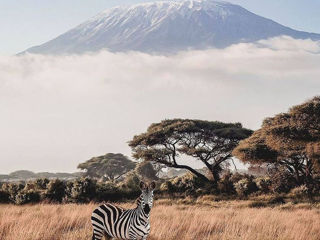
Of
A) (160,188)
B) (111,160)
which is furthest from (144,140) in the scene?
(111,160)

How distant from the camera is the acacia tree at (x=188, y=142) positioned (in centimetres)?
3616

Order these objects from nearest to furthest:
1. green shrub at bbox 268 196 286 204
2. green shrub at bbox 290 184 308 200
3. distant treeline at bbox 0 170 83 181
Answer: green shrub at bbox 268 196 286 204 → green shrub at bbox 290 184 308 200 → distant treeline at bbox 0 170 83 181

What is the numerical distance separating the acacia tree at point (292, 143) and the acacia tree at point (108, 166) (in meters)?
33.5

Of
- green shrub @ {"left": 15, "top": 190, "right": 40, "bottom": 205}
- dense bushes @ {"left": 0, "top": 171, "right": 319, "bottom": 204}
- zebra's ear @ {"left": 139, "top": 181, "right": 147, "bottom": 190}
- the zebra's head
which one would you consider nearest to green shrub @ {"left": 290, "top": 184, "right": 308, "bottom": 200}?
dense bushes @ {"left": 0, "top": 171, "right": 319, "bottom": 204}

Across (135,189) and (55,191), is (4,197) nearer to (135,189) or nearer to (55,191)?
(55,191)

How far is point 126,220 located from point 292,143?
2002 centimetres

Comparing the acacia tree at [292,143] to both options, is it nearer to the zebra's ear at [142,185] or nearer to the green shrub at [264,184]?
the green shrub at [264,184]

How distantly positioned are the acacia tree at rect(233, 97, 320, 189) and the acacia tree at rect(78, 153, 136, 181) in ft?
110

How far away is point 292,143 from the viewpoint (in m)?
25.3

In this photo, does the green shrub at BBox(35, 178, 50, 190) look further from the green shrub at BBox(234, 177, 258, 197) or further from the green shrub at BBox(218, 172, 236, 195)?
the green shrub at BBox(234, 177, 258, 197)

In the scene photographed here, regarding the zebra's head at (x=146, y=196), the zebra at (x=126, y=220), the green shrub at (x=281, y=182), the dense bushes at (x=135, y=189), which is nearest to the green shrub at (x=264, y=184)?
the dense bushes at (x=135, y=189)

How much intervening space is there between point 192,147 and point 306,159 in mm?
11604

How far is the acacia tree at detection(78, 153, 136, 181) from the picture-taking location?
60.3 metres

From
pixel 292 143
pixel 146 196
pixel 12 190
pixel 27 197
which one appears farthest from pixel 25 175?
pixel 146 196
